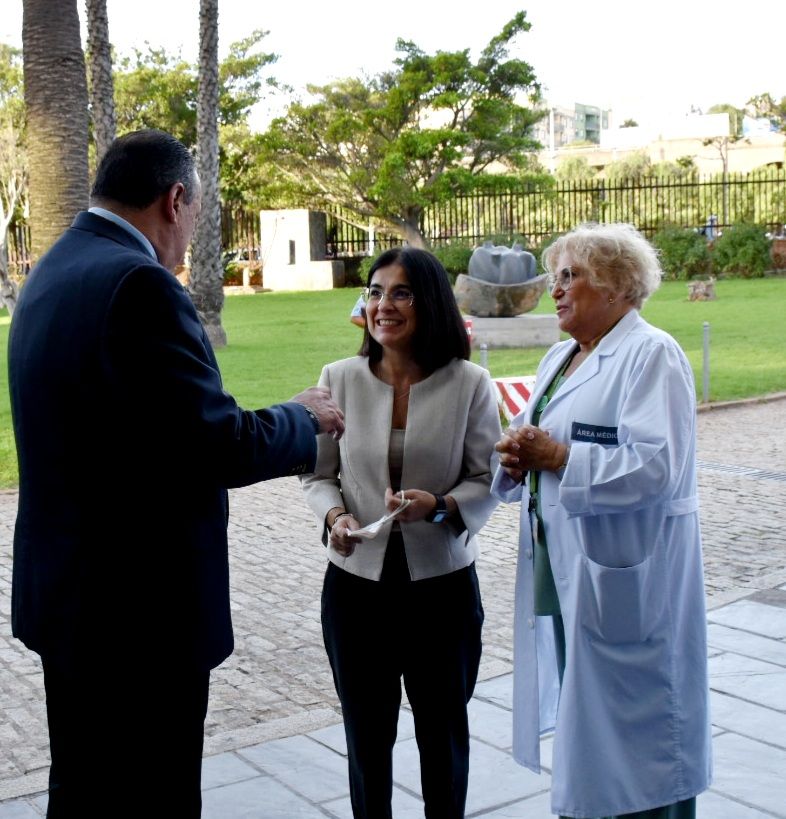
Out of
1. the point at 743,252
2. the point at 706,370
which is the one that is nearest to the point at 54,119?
the point at 706,370

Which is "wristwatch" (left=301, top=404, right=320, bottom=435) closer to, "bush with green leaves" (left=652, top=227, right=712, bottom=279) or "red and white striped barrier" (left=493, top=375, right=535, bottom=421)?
"red and white striped barrier" (left=493, top=375, right=535, bottom=421)

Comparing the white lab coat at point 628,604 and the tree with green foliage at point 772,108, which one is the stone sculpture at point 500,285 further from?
the tree with green foliage at point 772,108

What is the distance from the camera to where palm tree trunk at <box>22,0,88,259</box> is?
11.7 meters

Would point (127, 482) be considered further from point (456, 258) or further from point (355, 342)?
point (456, 258)

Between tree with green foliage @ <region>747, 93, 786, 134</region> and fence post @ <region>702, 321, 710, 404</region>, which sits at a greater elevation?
tree with green foliage @ <region>747, 93, 786, 134</region>

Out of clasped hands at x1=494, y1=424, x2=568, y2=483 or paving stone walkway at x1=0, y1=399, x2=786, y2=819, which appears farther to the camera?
paving stone walkway at x1=0, y1=399, x2=786, y2=819

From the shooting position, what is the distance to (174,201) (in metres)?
2.90

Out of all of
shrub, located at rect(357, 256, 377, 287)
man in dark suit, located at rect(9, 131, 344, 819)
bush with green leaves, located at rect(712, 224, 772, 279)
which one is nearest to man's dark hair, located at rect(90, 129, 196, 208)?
man in dark suit, located at rect(9, 131, 344, 819)

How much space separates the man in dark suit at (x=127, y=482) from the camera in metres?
2.69

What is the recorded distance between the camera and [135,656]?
2.81 metres

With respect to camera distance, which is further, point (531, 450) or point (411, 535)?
point (411, 535)

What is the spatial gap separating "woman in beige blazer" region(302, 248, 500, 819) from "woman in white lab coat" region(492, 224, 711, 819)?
242mm

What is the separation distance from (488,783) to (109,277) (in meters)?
2.59

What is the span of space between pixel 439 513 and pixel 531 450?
365 millimetres
